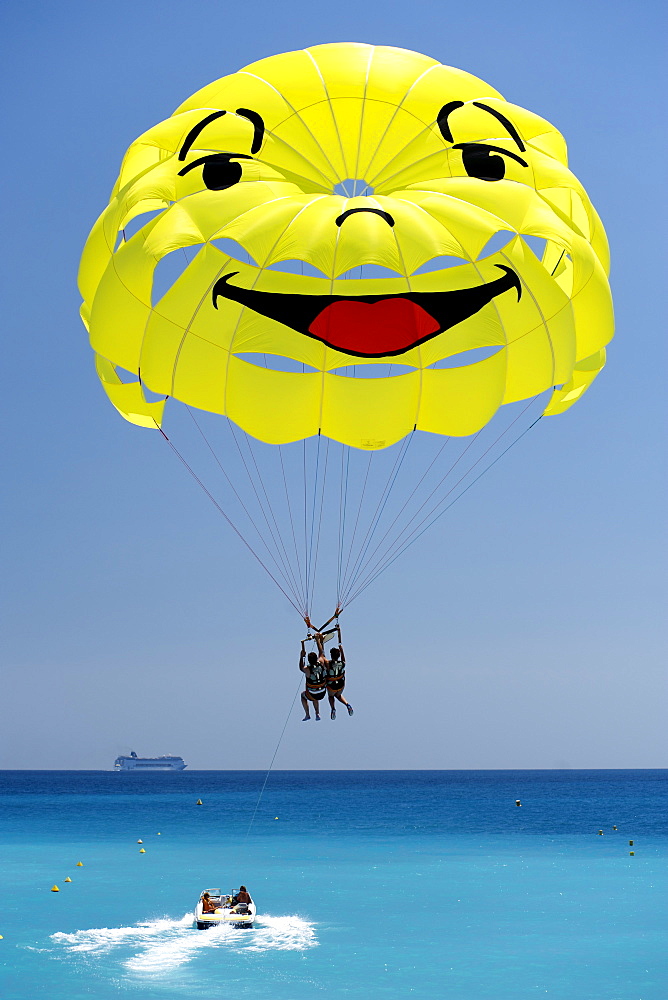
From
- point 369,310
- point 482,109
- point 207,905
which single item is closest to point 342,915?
point 207,905

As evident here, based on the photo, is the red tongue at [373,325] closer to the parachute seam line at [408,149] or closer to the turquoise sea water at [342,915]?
the parachute seam line at [408,149]

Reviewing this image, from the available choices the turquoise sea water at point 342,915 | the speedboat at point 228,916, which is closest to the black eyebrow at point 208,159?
the turquoise sea water at point 342,915

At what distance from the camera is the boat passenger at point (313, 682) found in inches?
425

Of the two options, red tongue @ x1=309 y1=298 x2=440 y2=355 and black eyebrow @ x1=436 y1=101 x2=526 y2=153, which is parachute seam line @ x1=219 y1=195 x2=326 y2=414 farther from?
black eyebrow @ x1=436 y1=101 x2=526 y2=153

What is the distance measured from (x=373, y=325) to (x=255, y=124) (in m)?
2.50

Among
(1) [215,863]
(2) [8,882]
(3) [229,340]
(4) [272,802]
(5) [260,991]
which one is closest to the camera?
(3) [229,340]

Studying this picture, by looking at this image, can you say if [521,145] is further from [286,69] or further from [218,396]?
[218,396]

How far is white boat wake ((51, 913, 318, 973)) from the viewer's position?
17442mm

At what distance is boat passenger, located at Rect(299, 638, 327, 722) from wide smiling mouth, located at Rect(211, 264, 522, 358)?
10.7 feet

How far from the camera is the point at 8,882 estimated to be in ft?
86.7

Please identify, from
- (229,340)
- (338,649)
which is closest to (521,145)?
(229,340)

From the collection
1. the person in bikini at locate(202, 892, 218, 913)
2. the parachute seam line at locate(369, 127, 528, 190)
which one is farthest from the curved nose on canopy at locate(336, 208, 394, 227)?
the person in bikini at locate(202, 892, 218, 913)

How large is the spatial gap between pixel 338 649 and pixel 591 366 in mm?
4531

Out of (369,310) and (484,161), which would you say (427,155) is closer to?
(484,161)
